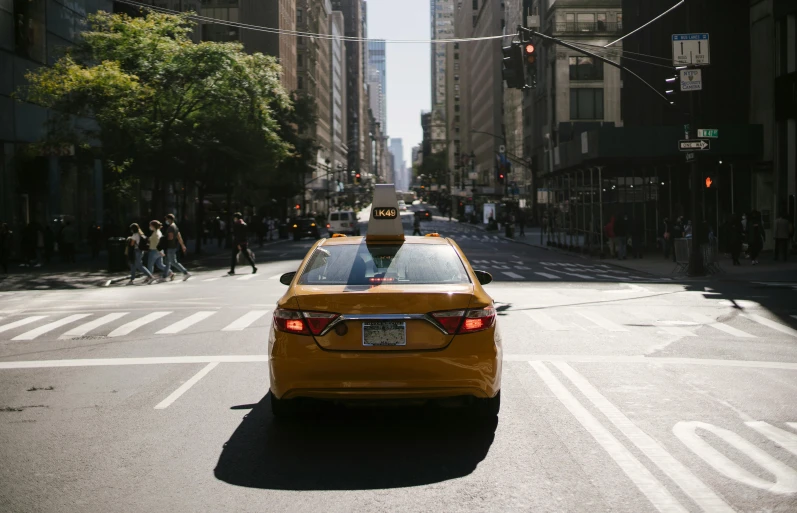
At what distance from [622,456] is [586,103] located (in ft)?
244

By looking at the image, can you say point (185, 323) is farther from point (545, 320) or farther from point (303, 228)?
point (303, 228)

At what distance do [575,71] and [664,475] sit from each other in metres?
74.9

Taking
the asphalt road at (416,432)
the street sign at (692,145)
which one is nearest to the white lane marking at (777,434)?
the asphalt road at (416,432)

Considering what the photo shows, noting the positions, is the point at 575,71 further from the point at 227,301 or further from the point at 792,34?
the point at 227,301

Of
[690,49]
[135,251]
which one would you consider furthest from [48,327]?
[690,49]

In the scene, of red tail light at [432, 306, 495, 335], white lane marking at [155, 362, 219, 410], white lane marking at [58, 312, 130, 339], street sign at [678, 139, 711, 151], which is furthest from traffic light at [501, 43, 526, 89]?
red tail light at [432, 306, 495, 335]

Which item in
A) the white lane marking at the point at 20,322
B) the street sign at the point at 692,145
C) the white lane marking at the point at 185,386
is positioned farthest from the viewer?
the street sign at the point at 692,145

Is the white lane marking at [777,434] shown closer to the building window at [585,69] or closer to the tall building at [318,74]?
the building window at [585,69]

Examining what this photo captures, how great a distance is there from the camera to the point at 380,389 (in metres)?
7.39

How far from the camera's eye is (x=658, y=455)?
7121 millimetres

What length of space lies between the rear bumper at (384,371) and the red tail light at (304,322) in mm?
59

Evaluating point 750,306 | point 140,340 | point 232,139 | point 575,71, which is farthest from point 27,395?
point 575,71

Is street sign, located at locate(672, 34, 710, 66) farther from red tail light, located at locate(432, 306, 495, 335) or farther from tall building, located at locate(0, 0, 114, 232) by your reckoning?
tall building, located at locate(0, 0, 114, 232)

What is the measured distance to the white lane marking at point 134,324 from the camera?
15.9 m
